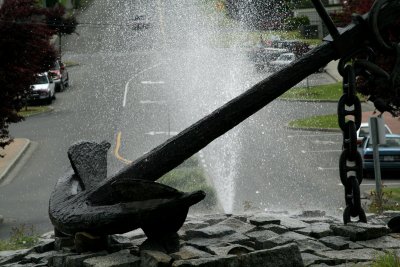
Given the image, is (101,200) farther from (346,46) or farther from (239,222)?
(346,46)

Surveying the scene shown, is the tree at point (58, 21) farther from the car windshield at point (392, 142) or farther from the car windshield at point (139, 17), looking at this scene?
the car windshield at point (392, 142)

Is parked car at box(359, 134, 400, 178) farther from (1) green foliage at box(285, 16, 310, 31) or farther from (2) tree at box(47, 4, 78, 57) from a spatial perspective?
(1) green foliage at box(285, 16, 310, 31)

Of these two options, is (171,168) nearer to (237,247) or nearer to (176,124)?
(237,247)

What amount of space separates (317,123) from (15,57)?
1321cm

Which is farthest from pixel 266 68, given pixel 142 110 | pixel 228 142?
pixel 228 142

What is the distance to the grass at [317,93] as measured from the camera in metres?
38.6

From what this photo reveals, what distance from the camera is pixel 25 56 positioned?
2338 cm

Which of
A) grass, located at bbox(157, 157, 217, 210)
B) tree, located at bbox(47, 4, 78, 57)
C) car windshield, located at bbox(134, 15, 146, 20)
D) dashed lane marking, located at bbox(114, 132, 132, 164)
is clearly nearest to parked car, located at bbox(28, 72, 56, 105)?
tree, located at bbox(47, 4, 78, 57)

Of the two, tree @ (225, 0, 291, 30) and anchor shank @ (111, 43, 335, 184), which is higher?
tree @ (225, 0, 291, 30)

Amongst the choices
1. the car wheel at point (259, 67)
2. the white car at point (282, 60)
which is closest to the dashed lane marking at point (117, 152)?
the car wheel at point (259, 67)

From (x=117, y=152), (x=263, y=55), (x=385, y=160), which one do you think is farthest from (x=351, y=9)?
(x=263, y=55)

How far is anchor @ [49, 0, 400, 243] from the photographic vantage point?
29.1 ft

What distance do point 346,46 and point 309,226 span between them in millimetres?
2278

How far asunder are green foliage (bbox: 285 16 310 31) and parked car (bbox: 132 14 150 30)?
8.57 meters
